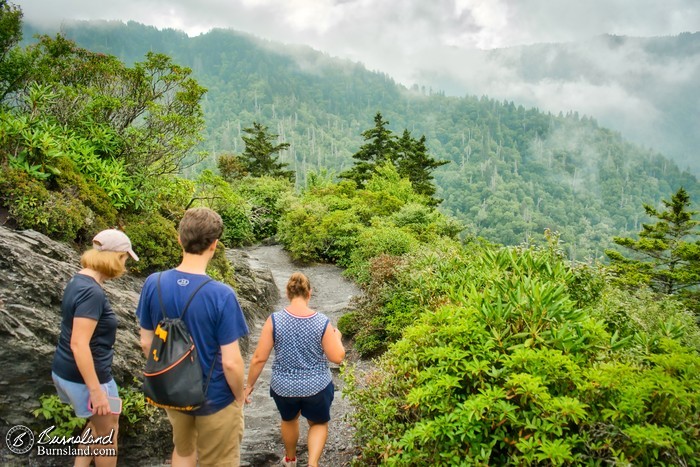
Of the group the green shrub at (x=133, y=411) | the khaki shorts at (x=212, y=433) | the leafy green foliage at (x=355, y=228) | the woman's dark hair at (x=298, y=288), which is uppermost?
the woman's dark hair at (x=298, y=288)

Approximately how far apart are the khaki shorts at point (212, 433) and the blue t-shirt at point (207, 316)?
8 cm

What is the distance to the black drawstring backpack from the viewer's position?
7.55 ft

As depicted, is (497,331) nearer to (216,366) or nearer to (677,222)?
(216,366)

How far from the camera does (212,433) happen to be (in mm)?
2498

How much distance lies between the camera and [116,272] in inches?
110

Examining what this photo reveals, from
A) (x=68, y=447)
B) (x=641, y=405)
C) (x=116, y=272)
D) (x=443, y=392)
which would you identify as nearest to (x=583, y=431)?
(x=641, y=405)

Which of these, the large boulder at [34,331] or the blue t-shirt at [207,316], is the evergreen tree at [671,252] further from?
the blue t-shirt at [207,316]

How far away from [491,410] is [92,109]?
26.8 ft

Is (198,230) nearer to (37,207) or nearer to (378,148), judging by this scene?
(37,207)

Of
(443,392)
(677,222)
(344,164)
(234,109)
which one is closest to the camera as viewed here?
(443,392)

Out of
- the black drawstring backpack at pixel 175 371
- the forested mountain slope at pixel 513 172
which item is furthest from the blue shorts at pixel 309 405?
the forested mountain slope at pixel 513 172

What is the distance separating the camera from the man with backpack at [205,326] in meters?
2.39

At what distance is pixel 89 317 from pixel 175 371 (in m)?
0.69

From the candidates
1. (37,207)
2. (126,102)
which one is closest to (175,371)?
(37,207)
